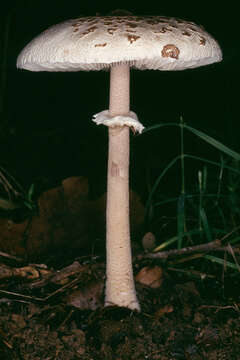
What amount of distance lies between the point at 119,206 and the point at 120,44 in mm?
862

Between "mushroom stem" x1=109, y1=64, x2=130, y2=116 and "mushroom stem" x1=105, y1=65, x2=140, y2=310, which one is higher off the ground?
"mushroom stem" x1=109, y1=64, x2=130, y2=116

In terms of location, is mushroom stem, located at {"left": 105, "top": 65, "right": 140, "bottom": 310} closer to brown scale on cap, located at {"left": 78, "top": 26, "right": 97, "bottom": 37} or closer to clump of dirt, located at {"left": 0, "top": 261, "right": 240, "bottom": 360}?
clump of dirt, located at {"left": 0, "top": 261, "right": 240, "bottom": 360}

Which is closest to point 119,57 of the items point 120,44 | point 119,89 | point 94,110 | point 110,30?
point 120,44

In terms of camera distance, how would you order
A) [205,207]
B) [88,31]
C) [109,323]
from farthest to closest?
[205,207]
[109,323]
[88,31]

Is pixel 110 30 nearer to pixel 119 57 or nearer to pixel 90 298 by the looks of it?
pixel 119 57

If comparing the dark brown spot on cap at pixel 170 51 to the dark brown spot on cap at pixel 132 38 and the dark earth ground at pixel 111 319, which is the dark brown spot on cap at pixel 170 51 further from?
the dark earth ground at pixel 111 319

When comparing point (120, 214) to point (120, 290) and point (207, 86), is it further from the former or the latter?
point (207, 86)

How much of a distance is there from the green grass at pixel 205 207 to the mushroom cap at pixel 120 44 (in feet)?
2.17

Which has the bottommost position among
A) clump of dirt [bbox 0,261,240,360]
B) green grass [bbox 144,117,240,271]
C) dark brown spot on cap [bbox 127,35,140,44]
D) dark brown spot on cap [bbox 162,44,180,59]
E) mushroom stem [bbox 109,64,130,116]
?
clump of dirt [bbox 0,261,240,360]

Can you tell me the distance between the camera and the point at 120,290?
2.41 metres

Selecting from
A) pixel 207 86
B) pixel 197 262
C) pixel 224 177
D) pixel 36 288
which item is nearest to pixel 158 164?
pixel 224 177

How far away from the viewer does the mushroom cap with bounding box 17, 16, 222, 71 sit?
Answer: 1745mm

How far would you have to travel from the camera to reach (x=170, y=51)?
179cm

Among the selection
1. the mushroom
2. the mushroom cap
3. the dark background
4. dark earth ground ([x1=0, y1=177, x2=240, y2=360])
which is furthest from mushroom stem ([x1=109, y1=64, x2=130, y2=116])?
the dark background
